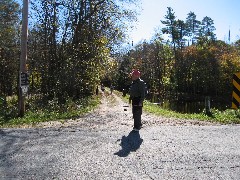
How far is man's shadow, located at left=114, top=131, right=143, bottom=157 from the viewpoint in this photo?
788 cm

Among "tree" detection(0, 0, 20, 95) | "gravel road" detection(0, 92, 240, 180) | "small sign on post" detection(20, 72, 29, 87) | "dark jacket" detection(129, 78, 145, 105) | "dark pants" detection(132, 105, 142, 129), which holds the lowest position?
"gravel road" detection(0, 92, 240, 180)

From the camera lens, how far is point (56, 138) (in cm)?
959

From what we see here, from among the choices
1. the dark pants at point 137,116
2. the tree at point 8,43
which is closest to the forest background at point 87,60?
the tree at point 8,43

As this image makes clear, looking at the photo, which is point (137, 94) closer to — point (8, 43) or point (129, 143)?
point (129, 143)

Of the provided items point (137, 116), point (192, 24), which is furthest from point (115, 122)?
point (192, 24)

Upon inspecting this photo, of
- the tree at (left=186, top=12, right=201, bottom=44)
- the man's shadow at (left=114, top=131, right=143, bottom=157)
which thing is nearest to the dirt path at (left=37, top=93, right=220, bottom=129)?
the man's shadow at (left=114, top=131, right=143, bottom=157)

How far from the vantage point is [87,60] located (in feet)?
94.5

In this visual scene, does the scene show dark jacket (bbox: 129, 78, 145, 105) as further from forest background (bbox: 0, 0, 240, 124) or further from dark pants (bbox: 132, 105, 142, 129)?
forest background (bbox: 0, 0, 240, 124)

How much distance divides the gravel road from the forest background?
864 centimetres

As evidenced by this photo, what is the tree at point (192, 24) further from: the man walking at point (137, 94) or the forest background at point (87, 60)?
the man walking at point (137, 94)

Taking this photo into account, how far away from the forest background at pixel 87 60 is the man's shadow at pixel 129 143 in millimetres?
8866

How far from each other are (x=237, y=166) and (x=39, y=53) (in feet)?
81.5

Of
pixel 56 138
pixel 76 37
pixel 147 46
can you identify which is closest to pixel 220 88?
pixel 147 46

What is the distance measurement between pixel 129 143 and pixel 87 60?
20.4 metres
